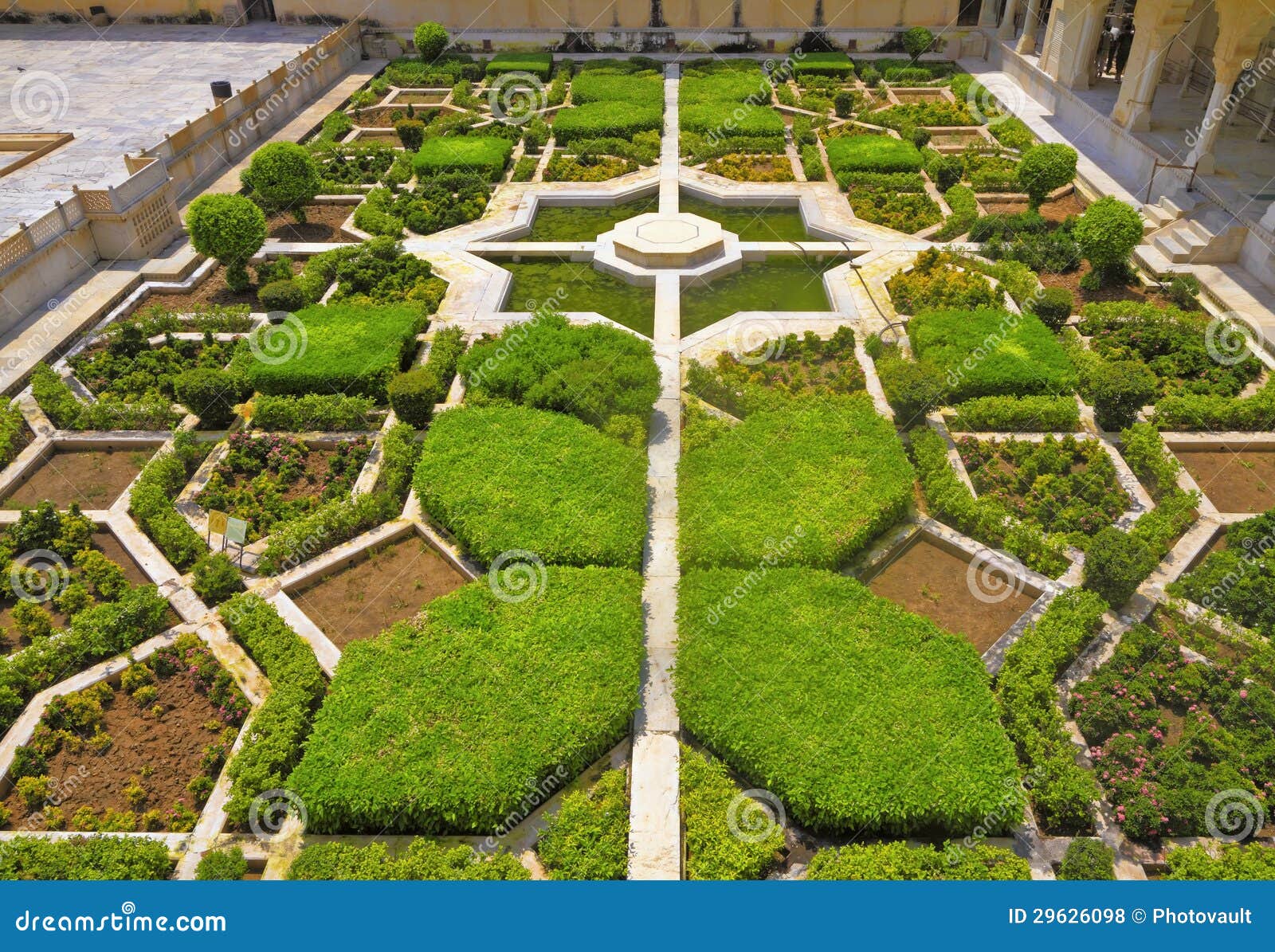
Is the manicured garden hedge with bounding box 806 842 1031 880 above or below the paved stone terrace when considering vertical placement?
below

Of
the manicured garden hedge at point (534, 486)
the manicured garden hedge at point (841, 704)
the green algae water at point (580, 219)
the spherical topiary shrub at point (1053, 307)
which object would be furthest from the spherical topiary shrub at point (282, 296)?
the spherical topiary shrub at point (1053, 307)

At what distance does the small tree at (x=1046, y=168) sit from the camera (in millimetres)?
22047

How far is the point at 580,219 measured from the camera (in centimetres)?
2414

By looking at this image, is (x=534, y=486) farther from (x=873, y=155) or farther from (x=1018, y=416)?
(x=873, y=155)

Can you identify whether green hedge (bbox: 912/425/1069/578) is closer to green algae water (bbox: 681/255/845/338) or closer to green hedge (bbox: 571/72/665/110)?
green algae water (bbox: 681/255/845/338)

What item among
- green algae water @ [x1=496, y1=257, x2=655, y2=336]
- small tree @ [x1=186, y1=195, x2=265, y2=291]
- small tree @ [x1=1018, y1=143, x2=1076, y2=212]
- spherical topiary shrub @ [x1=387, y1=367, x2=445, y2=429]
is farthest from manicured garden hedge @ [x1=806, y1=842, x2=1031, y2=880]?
small tree @ [x1=1018, y1=143, x2=1076, y2=212]

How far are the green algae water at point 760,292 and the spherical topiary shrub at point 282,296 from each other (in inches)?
333

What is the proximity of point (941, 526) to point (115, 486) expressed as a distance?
541 inches

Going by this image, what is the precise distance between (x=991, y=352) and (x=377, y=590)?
12.0 meters

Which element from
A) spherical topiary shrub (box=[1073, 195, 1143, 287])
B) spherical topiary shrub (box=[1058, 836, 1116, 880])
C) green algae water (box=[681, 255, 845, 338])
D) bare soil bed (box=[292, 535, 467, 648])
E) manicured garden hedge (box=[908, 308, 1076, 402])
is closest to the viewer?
spherical topiary shrub (box=[1058, 836, 1116, 880])

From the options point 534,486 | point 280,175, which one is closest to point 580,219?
point 280,175

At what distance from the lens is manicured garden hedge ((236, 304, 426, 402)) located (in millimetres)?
16125

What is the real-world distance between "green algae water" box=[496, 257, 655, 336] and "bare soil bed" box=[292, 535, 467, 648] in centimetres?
770

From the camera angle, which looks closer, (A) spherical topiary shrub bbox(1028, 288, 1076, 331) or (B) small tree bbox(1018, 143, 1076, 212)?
(A) spherical topiary shrub bbox(1028, 288, 1076, 331)
